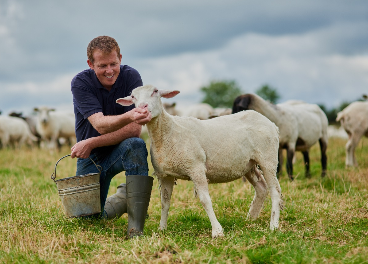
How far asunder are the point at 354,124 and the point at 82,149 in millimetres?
9990

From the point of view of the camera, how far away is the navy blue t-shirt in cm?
517

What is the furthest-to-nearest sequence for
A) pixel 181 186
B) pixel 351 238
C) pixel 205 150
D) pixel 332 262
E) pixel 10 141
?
1. pixel 10 141
2. pixel 181 186
3. pixel 205 150
4. pixel 351 238
5. pixel 332 262

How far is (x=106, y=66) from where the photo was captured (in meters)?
5.04

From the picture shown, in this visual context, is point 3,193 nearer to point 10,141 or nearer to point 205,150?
point 205,150

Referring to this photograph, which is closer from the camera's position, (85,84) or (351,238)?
(351,238)

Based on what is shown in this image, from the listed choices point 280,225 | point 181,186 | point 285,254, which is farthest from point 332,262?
point 181,186

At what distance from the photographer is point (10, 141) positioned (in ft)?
67.2

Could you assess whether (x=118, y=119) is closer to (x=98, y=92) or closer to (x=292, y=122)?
(x=98, y=92)

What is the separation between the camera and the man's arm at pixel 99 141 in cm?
503

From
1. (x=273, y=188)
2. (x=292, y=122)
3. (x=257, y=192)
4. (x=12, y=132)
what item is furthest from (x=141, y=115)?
(x=12, y=132)

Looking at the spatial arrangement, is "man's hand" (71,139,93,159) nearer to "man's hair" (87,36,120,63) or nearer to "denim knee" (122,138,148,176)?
"denim knee" (122,138,148,176)

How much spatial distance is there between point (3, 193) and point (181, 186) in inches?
125

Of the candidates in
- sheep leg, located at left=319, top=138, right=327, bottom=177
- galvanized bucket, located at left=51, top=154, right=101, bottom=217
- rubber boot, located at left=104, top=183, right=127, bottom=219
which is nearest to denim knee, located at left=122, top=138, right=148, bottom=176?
galvanized bucket, located at left=51, top=154, right=101, bottom=217

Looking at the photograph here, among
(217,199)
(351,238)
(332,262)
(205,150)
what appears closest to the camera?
(332,262)
